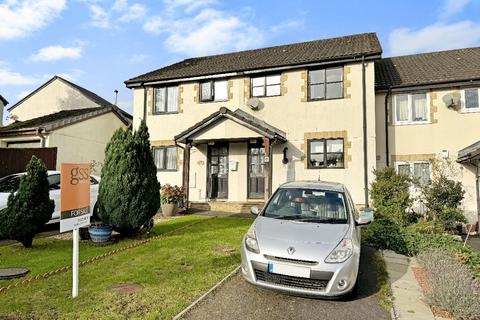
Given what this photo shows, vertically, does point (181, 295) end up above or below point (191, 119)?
below

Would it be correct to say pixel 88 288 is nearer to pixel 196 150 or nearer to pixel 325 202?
pixel 325 202

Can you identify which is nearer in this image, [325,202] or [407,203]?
[325,202]

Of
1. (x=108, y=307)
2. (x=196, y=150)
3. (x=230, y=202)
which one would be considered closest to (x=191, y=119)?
(x=196, y=150)

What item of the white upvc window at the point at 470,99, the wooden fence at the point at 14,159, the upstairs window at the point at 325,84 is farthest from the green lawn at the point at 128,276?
the white upvc window at the point at 470,99

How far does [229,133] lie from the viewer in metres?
13.5

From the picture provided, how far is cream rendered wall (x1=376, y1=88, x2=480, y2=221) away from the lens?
41.4 ft

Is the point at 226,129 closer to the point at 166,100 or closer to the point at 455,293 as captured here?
the point at 166,100

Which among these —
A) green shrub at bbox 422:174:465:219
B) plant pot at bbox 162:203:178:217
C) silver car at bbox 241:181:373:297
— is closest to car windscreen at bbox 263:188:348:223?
silver car at bbox 241:181:373:297

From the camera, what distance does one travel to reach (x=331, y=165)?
13547 mm

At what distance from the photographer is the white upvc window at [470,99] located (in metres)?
12.9

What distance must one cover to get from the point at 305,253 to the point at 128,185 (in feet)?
16.9

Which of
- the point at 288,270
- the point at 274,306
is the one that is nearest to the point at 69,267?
the point at 274,306

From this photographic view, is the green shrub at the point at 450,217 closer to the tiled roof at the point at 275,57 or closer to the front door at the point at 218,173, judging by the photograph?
the tiled roof at the point at 275,57

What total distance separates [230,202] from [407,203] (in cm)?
674
